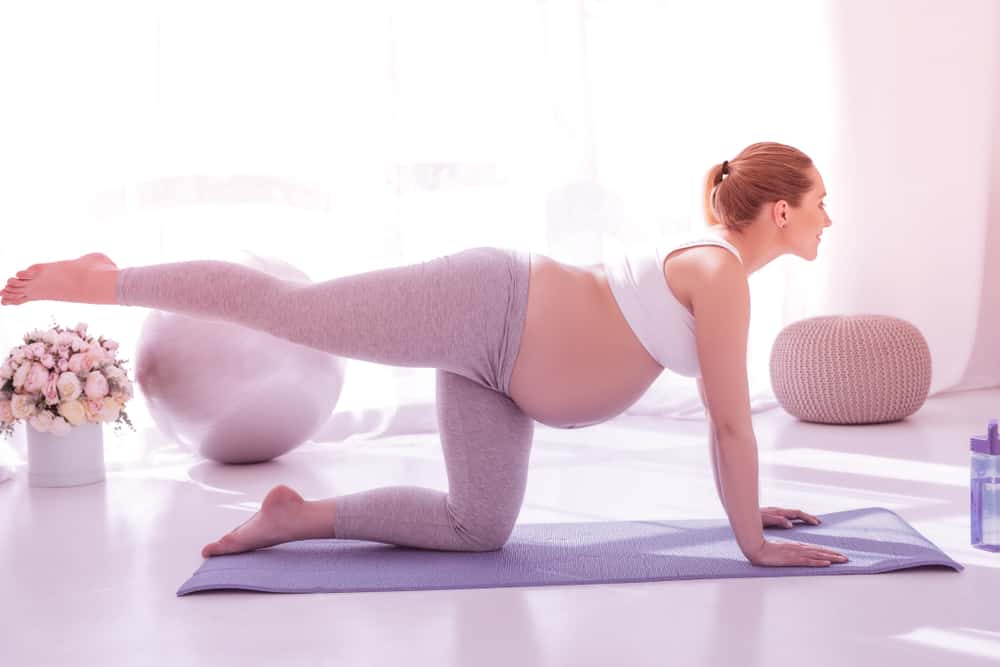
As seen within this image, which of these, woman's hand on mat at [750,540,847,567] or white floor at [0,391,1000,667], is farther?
woman's hand on mat at [750,540,847,567]

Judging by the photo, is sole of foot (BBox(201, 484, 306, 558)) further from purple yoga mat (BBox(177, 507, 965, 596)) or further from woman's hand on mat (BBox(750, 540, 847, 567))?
woman's hand on mat (BBox(750, 540, 847, 567))

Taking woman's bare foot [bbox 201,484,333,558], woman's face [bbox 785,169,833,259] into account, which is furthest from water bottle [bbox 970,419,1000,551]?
woman's bare foot [bbox 201,484,333,558]

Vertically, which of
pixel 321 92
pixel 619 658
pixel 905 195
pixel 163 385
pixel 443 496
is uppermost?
pixel 321 92

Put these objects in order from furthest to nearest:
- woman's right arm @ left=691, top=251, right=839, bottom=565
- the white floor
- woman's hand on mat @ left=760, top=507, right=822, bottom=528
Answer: woman's hand on mat @ left=760, top=507, right=822, bottom=528 < woman's right arm @ left=691, top=251, right=839, bottom=565 < the white floor

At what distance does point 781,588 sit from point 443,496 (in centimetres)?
66

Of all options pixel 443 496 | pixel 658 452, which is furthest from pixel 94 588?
pixel 658 452

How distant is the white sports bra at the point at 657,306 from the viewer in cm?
→ 197

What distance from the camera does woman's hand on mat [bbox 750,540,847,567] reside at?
6.52ft

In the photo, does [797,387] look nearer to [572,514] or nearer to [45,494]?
[572,514]

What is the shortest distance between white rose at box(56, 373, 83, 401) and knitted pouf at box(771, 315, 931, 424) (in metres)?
2.18

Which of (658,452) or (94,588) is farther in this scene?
(658,452)

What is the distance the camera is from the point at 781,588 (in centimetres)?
192

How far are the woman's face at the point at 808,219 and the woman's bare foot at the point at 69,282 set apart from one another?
125cm

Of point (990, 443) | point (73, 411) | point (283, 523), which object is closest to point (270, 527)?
point (283, 523)
